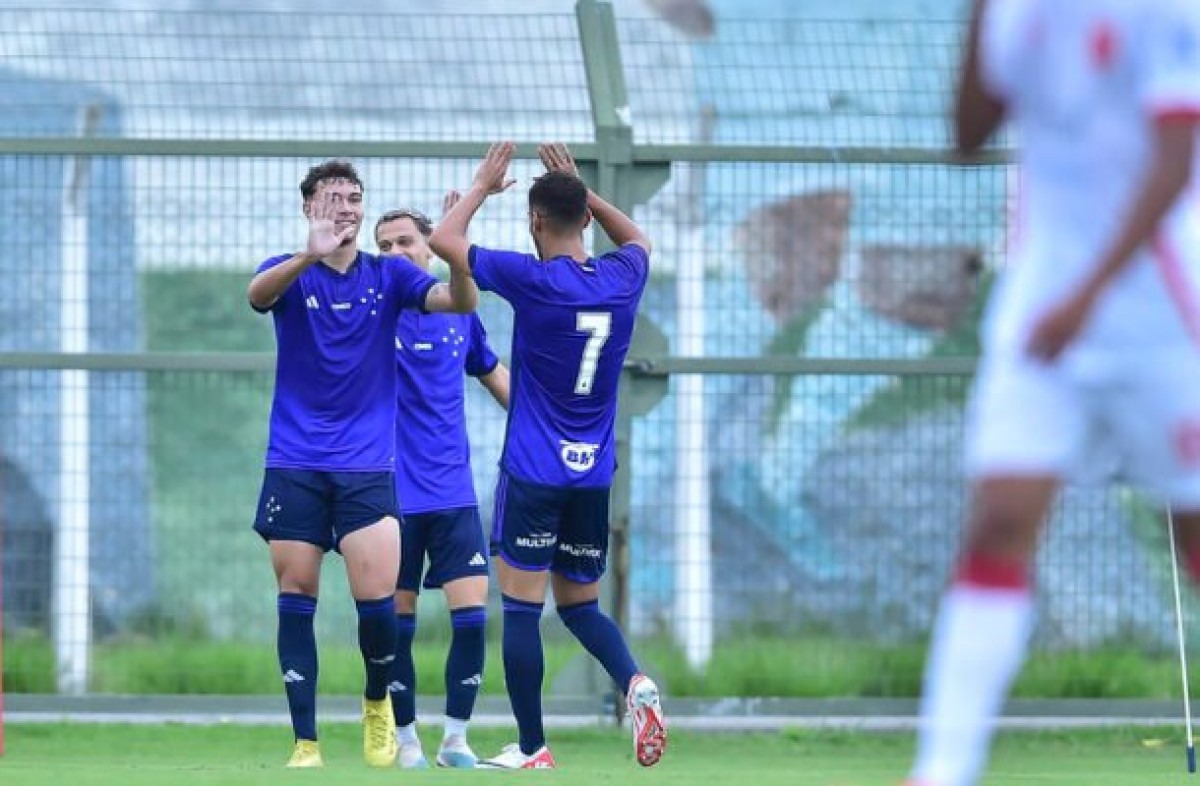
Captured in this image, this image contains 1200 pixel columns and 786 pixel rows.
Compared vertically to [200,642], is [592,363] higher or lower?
higher

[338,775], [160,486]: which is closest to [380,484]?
[338,775]

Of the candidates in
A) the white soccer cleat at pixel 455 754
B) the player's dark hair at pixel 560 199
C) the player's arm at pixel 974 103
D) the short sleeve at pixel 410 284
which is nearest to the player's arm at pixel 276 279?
the short sleeve at pixel 410 284

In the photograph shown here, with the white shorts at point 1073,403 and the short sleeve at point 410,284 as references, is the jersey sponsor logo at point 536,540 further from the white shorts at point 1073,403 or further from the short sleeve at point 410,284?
the white shorts at point 1073,403

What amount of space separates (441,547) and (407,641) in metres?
0.43

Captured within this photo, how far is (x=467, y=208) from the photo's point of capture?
26.8 ft

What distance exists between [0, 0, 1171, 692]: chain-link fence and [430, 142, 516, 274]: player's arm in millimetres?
2789

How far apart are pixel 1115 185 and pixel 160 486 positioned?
827 cm

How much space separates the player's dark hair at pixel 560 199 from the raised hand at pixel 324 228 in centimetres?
68

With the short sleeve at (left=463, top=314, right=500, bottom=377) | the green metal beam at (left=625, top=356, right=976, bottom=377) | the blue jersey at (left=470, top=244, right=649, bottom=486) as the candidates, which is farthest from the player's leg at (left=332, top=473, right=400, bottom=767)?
the green metal beam at (left=625, top=356, right=976, bottom=377)

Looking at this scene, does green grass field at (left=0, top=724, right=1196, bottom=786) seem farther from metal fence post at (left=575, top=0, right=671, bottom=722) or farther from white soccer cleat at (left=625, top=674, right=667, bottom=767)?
white soccer cleat at (left=625, top=674, right=667, bottom=767)

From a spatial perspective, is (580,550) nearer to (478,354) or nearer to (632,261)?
(632,261)

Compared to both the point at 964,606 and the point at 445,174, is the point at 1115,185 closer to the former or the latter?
the point at 964,606

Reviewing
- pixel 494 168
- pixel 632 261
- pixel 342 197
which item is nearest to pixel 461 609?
pixel 632 261

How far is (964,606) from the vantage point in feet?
13.5
